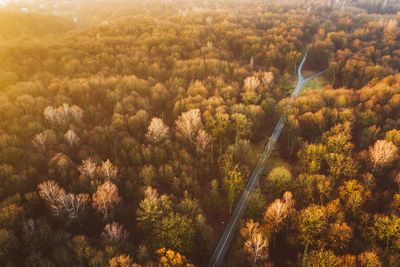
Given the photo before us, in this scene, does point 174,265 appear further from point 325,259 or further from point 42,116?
point 42,116

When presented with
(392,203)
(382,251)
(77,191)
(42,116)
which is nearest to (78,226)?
(77,191)

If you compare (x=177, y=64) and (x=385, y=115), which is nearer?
(x=385, y=115)

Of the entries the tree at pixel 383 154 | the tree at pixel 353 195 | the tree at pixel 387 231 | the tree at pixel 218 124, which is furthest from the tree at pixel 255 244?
the tree at pixel 383 154

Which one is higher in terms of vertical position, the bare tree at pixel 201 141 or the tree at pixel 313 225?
the bare tree at pixel 201 141

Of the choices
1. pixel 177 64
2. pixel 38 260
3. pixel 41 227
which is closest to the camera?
pixel 38 260

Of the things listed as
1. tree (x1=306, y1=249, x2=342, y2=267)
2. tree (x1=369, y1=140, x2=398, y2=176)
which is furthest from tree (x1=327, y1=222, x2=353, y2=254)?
tree (x1=369, y1=140, x2=398, y2=176)

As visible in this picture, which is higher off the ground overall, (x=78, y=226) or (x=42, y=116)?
(x=42, y=116)

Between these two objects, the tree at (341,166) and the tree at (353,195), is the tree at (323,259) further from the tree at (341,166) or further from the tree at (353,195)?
the tree at (341,166)
